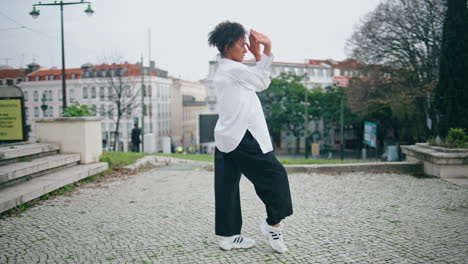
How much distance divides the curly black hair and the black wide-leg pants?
85 centimetres

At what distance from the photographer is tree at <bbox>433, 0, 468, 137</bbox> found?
1008 centimetres

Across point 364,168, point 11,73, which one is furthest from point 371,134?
point 11,73

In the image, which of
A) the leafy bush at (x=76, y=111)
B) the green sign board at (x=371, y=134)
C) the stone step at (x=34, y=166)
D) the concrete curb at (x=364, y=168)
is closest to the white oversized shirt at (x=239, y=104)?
the stone step at (x=34, y=166)

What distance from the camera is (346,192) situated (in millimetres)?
5945

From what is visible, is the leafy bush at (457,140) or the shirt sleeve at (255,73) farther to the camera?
the leafy bush at (457,140)

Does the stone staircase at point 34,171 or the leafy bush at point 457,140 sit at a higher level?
the leafy bush at point 457,140

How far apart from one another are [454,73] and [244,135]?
408 inches

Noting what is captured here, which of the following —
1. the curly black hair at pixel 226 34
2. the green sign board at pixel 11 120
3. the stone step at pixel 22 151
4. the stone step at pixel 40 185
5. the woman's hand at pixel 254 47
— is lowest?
the stone step at pixel 40 185

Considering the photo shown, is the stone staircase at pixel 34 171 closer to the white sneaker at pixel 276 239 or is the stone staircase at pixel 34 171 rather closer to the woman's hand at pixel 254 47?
the white sneaker at pixel 276 239

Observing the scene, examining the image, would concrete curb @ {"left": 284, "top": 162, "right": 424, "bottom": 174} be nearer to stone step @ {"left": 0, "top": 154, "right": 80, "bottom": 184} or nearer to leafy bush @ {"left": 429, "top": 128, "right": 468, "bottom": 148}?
leafy bush @ {"left": 429, "top": 128, "right": 468, "bottom": 148}

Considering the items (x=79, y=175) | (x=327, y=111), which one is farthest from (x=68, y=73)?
(x=79, y=175)

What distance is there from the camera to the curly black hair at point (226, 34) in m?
3.38

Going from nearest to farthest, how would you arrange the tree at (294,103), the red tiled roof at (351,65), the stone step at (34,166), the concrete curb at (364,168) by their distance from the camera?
the stone step at (34,166)
the concrete curb at (364,168)
the red tiled roof at (351,65)
the tree at (294,103)

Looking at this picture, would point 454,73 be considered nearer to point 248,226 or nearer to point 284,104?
point 248,226
